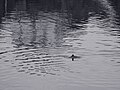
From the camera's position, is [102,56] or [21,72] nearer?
[21,72]

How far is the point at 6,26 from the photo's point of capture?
39.1 m

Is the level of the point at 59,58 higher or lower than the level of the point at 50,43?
lower

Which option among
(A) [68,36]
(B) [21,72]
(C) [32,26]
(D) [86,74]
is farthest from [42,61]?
(C) [32,26]

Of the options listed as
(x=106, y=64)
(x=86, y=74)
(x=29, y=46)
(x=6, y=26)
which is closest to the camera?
(x=86, y=74)

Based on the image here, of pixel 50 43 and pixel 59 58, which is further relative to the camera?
pixel 50 43

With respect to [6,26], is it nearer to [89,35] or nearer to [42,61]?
[89,35]

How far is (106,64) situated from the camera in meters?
22.2

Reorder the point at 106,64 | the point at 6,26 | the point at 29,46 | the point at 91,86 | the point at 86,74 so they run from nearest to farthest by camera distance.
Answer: the point at 91,86
the point at 86,74
the point at 106,64
the point at 29,46
the point at 6,26

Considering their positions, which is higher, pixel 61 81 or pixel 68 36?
pixel 68 36

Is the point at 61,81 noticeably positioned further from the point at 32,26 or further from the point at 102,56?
the point at 32,26

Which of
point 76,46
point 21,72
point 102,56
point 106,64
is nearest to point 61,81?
point 21,72

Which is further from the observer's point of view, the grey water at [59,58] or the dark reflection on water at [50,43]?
the dark reflection on water at [50,43]

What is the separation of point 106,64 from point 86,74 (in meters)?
2.95

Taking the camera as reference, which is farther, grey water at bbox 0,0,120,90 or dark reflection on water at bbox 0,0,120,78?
dark reflection on water at bbox 0,0,120,78
